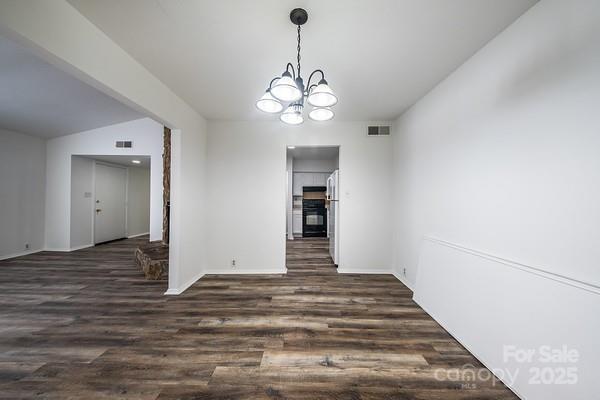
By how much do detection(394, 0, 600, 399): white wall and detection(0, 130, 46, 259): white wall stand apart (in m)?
7.80

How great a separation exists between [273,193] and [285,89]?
2.47 meters

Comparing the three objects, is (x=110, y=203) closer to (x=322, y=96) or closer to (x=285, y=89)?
(x=285, y=89)

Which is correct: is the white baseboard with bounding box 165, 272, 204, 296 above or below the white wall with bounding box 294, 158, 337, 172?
below

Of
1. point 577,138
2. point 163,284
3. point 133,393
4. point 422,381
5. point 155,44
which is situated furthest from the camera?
point 163,284

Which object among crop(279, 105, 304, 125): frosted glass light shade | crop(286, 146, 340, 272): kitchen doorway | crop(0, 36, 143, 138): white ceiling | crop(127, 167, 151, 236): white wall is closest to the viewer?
crop(279, 105, 304, 125): frosted glass light shade

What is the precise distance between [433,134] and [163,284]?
14.4 feet

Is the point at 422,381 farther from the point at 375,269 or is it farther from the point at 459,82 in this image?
the point at 459,82

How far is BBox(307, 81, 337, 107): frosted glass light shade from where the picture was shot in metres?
1.56

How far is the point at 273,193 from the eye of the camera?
3.88 m

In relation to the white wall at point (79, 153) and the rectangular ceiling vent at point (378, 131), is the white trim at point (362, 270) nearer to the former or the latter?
the rectangular ceiling vent at point (378, 131)

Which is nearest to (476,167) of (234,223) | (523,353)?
(523,353)

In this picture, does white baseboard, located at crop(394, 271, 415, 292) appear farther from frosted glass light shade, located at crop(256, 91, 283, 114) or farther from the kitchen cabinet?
the kitchen cabinet

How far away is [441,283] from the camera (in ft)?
7.87

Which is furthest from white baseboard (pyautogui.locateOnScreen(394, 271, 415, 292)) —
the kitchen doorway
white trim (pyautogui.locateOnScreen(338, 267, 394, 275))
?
the kitchen doorway
